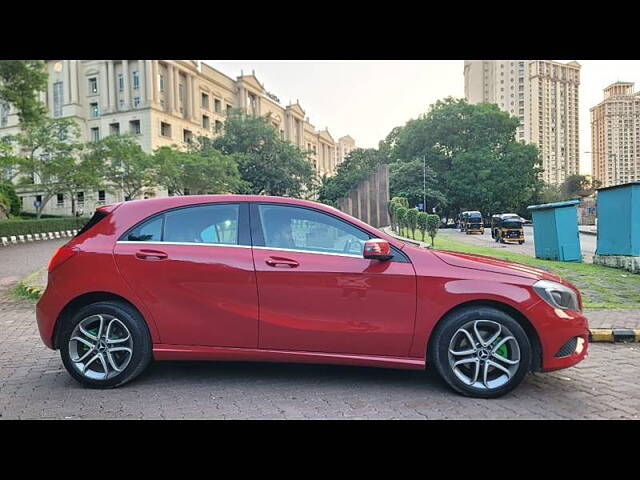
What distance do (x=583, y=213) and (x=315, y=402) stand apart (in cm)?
4098

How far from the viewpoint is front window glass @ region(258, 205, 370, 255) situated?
13.1 feet

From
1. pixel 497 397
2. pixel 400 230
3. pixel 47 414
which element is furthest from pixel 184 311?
pixel 400 230

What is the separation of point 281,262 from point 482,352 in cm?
175

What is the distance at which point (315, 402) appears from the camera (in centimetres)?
373

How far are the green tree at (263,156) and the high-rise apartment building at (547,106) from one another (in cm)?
3731

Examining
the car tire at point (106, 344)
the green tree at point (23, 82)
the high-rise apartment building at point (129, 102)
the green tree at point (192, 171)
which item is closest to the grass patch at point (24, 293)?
the car tire at point (106, 344)

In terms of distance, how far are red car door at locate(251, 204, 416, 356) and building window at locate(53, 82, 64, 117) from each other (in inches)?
2212

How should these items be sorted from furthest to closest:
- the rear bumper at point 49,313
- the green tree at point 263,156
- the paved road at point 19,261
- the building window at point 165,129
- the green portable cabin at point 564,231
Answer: the building window at point 165,129 → the green tree at point 263,156 → the green portable cabin at point 564,231 → the paved road at point 19,261 → the rear bumper at point 49,313

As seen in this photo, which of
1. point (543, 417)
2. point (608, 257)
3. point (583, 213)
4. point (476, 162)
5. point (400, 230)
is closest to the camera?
point (543, 417)

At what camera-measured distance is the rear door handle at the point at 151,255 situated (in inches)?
158

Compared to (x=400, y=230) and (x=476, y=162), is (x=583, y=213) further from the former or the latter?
(x=400, y=230)

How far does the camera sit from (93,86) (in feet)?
166

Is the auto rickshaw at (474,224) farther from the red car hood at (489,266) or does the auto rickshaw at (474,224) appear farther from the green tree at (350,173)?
the red car hood at (489,266)

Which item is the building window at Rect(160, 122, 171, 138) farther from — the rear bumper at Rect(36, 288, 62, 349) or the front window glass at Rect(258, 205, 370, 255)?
the front window glass at Rect(258, 205, 370, 255)
